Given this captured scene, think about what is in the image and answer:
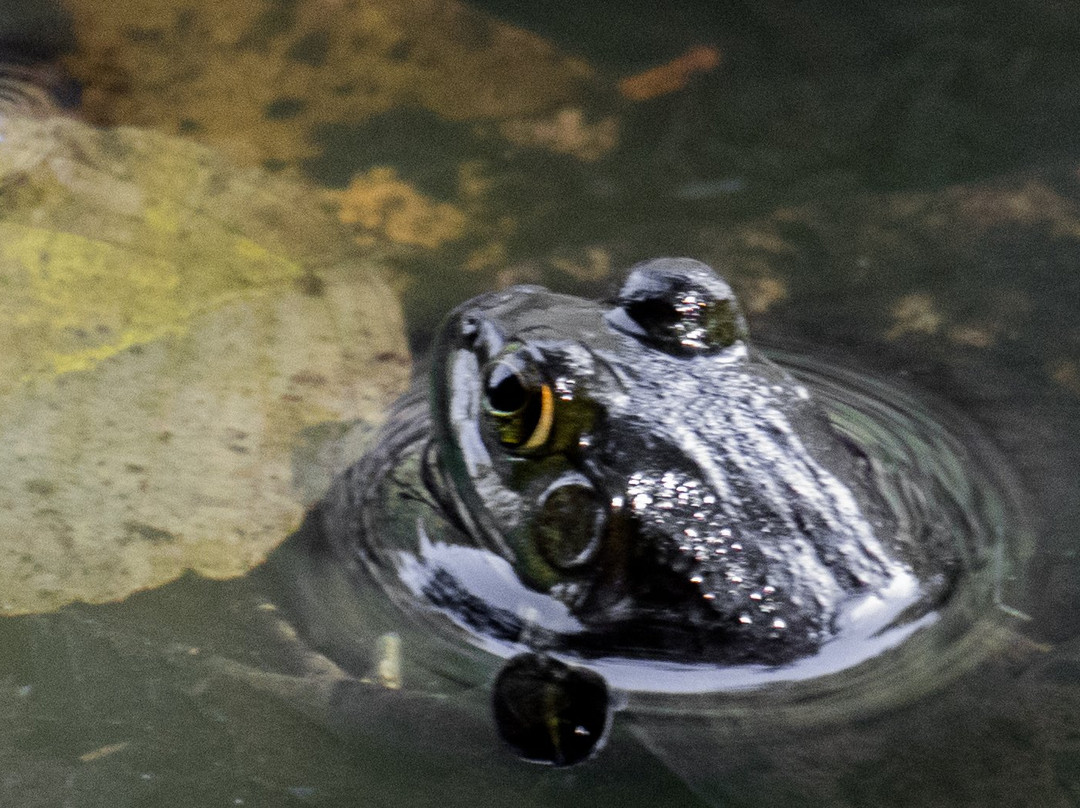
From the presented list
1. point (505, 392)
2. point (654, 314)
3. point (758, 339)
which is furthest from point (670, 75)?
point (505, 392)

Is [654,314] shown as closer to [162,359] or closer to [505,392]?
[505,392]

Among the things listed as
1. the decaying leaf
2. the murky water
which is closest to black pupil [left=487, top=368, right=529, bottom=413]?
the murky water

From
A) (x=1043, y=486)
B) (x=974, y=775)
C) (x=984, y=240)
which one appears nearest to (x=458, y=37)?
(x=984, y=240)

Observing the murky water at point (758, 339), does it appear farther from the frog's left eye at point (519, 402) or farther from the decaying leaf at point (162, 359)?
the frog's left eye at point (519, 402)

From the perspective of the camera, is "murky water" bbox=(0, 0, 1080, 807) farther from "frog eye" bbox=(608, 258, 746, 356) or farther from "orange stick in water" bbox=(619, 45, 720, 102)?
"frog eye" bbox=(608, 258, 746, 356)

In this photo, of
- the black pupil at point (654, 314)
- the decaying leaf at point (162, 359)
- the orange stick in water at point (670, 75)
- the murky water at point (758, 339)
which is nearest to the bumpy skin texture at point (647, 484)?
the black pupil at point (654, 314)

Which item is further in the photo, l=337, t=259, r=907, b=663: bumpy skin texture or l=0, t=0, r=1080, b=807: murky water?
l=337, t=259, r=907, b=663: bumpy skin texture

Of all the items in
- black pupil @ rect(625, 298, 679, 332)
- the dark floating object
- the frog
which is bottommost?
the dark floating object
